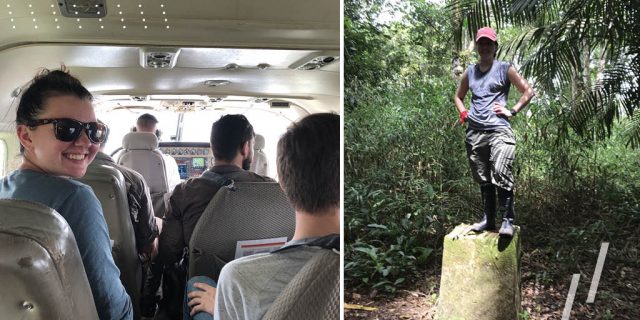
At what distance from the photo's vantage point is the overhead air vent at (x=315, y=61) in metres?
1.27

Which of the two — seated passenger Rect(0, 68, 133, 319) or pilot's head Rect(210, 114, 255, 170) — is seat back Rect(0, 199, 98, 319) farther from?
pilot's head Rect(210, 114, 255, 170)

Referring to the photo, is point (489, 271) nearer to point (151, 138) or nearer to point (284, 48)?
point (284, 48)

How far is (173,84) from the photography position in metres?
1.19

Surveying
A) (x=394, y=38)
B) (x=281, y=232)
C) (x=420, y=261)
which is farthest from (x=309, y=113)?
(x=420, y=261)

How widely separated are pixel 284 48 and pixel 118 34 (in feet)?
1.20

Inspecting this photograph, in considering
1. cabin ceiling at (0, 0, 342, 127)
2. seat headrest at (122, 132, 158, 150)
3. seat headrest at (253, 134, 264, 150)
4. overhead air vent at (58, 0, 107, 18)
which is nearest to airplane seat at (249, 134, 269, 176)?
seat headrest at (253, 134, 264, 150)

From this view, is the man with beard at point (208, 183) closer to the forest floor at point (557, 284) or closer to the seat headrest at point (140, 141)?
the seat headrest at point (140, 141)

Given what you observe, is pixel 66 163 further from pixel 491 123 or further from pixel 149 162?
pixel 491 123

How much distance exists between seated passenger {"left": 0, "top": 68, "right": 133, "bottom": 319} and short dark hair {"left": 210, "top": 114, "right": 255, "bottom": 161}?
0.79 ft

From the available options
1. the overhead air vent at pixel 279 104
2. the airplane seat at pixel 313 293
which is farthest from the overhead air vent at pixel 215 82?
the airplane seat at pixel 313 293

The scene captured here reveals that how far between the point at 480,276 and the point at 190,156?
992mm

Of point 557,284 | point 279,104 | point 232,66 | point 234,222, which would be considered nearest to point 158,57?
point 232,66

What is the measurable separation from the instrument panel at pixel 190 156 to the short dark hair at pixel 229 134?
0.02 m

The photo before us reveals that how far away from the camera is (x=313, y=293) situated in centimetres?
120
